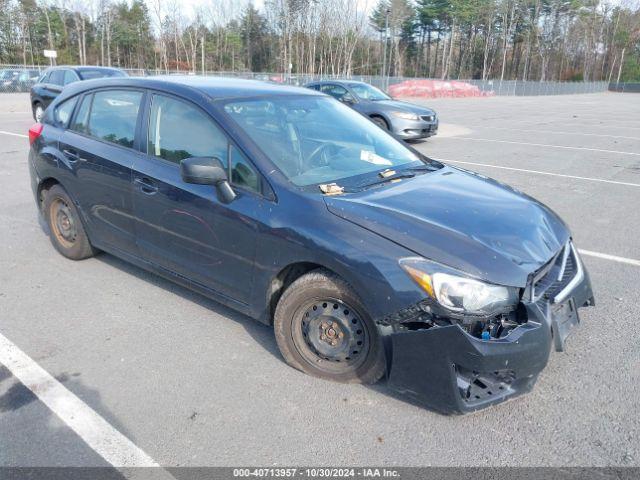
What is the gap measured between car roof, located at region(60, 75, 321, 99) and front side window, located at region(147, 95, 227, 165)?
0.44 feet

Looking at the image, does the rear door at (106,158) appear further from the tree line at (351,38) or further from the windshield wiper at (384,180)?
the tree line at (351,38)

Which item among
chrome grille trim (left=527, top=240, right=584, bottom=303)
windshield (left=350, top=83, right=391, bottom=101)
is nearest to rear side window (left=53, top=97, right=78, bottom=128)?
chrome grille trim (left=527, top=240, right=584, bottom=303)

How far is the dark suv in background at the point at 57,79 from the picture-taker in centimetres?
1359

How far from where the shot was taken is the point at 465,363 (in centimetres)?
251

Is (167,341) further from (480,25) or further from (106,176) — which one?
(480,25)

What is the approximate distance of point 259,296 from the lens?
329 centimetres

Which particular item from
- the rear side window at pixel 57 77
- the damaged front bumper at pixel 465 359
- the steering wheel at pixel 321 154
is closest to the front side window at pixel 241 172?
the steering wheel at pixel 321 154

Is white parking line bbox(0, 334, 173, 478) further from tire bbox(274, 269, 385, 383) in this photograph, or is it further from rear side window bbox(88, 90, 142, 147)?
rear side window bbox(88, 90, 142, 147)

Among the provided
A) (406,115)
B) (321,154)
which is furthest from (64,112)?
(406,115)

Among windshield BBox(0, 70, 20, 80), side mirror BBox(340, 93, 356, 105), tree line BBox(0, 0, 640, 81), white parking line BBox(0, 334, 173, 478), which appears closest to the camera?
white parking line BBox(0, 334, 173, 478)

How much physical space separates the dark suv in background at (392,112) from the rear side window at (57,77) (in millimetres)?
6714

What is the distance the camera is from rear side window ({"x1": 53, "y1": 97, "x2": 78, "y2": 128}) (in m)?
Result: 4.77

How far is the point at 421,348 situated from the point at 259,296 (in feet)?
3.74

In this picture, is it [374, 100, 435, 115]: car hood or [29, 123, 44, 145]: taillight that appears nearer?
[29, 123, 44, 145]: taillight
